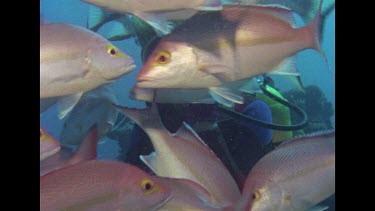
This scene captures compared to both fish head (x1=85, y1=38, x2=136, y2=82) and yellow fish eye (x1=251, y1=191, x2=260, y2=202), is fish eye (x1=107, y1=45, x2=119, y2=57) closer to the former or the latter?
fish head (x1=85, y1=38, x2=136, y2=82)

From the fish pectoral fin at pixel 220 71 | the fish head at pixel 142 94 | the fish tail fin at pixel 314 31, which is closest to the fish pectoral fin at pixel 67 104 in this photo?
the fish head at pixel 142 94

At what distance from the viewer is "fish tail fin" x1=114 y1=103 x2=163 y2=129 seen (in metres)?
1.51

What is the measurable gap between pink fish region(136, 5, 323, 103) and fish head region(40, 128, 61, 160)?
37 centimetres

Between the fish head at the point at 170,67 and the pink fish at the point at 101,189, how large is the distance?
33 centimetres

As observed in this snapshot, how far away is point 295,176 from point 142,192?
1.82 ft

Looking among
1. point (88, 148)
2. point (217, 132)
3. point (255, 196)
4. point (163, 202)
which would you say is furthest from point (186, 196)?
point (217, 132)

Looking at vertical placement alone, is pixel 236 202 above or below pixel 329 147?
below

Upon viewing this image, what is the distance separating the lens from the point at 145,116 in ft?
5.07

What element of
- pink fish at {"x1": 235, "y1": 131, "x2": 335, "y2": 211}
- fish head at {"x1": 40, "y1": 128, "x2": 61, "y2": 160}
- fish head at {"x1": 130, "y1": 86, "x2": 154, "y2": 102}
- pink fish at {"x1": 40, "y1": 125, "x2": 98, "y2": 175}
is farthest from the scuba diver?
fish head at {"x1": 40, "y1": 128, "x2": 61, "y2": 160}

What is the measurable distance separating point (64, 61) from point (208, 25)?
22.0 inches

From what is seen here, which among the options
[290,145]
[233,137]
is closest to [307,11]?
[233,137]

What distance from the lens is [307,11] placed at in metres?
2.71

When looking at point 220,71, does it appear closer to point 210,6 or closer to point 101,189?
point 210,6
